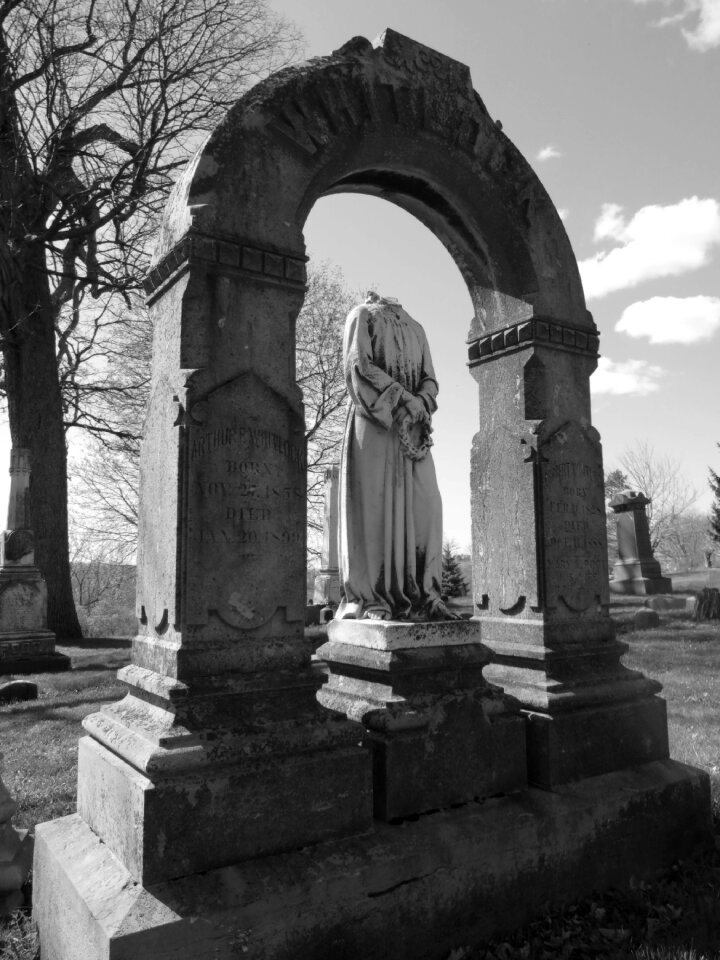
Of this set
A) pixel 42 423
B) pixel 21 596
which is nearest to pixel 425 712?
pixel 21 596

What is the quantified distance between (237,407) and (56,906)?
2.13m

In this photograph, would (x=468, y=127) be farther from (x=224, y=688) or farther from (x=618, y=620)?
(x=618, y=620)

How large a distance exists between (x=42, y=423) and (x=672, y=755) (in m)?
11.9

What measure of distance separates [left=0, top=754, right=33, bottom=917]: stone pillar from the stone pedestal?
5.24 ft

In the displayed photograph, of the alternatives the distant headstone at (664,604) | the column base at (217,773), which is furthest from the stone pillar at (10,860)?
the distant headstone at (664,604)

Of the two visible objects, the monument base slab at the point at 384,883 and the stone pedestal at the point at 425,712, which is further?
the stone pedestal at the point at 425,712

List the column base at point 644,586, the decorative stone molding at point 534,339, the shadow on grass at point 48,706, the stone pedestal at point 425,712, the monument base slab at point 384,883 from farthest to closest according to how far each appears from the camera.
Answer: the column base at point 644,586 → the shadow on grass at point 48,706 → the decorative stone molding at point 534,339 → the stone pedestal at point 425,712 → the monument base slab at point 384,883

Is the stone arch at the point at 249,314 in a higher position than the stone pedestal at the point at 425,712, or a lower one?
higher

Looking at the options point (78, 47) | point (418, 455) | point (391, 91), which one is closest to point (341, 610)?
point (418, 455)

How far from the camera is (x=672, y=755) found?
5.63 metres

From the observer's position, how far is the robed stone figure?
388 cm

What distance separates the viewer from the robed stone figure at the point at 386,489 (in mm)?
3883

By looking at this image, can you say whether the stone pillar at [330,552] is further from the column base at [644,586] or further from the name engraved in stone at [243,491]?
the name engraved in stone at [243,491]

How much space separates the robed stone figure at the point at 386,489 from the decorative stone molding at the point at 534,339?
0.69 metres
